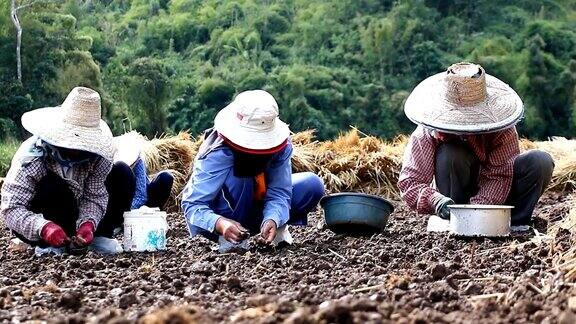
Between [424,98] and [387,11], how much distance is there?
40898mm

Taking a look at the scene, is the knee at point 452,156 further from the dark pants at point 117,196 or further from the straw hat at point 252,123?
the dark pants at point 117,196

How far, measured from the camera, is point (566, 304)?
247 centimetres

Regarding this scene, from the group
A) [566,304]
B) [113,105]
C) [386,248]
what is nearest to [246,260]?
[386,248]

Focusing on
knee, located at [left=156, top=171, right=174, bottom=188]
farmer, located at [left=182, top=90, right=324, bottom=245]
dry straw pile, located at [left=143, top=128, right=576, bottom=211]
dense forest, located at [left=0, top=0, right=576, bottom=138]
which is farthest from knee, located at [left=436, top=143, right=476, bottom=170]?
dense forest, located at [left=0, top=0, right=576, bottom=138]

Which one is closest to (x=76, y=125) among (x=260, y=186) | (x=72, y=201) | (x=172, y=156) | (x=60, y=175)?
(x=60, y=175)

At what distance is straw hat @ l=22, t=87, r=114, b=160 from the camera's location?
13.7 ft

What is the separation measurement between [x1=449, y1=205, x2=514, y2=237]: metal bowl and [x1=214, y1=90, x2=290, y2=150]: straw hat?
809 millimetres

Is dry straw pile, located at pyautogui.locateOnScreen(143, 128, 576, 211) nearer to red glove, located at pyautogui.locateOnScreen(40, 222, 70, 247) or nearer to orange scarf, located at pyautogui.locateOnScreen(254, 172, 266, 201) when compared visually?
orange scarf, located at pyautogui.locateOnScreen(254, 172, 266, 201)

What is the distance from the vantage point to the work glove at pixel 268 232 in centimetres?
421

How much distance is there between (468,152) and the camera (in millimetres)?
4711

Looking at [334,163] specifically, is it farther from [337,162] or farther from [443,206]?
[443,206]

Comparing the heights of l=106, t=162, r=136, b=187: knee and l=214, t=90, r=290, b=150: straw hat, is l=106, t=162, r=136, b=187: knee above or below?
below

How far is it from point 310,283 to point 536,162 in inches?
72.2

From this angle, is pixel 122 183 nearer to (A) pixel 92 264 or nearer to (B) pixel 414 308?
(A) pixel 92 264
